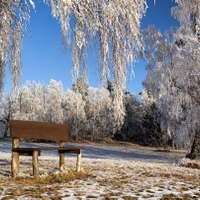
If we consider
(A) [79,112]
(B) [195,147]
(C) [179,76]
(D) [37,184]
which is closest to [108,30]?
(D) [37,184]

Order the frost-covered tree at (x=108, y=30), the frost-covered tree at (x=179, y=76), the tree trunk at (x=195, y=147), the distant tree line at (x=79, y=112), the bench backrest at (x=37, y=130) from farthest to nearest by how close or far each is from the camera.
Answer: the distant tree line at (x=79, y=112) → the tree trunk at (x=195, y=147) → the frost-covered tree at (x=179, y=76) → the bench backrest at (x=37, y=130) → the frost-covered tree at (x=108, y=30)

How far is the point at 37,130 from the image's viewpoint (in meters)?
6.04

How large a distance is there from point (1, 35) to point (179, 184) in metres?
3.90

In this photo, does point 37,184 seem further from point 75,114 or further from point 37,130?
point 75,114

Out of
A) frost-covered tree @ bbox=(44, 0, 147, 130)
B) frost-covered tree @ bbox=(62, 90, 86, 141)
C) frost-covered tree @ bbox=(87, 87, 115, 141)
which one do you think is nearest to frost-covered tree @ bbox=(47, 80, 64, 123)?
frost-covered tree @ bbox=(62, 90, 86, 141)

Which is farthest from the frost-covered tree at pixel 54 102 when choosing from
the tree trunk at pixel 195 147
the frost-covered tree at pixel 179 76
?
the tree trunk at pixel 195 147

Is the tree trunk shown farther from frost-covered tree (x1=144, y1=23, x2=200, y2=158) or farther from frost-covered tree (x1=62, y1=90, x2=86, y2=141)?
frost-covered tree (x1=62, y1=90, x2=86, y2=141)

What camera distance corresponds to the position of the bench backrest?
5.63 metres

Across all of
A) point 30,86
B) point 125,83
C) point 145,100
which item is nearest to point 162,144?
point 145,100

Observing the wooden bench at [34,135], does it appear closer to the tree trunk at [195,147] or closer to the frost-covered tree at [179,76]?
the frost-covered tree at [179,76]

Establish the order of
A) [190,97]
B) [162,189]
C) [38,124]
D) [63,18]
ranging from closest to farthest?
[63,18]
[162,189]
[38,124]
[190,97]

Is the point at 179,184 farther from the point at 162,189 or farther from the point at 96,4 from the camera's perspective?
the point at 96,4

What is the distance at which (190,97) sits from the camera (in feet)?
40.7

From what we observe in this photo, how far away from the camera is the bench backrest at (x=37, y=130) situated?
5629 millimetres
